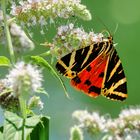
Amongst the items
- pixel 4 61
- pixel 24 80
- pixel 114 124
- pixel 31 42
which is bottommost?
pixel 24 80

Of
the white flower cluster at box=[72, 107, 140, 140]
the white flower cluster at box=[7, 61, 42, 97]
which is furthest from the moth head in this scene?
the white flower cluster at box=[7, 61, 42, 97]

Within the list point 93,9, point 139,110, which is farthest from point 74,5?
point 93,9

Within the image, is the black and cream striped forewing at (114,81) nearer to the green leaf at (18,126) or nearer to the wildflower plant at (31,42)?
the wildflower plant at (31,42)

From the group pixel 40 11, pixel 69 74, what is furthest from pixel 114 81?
pixel 40 11

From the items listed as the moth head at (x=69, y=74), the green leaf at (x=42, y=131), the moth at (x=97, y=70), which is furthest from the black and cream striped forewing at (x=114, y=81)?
the green leaf at (x=42, y=131)

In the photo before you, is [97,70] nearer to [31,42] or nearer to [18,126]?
[31,42]

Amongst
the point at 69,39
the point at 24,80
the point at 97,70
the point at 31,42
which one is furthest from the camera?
the point at 97,70
